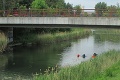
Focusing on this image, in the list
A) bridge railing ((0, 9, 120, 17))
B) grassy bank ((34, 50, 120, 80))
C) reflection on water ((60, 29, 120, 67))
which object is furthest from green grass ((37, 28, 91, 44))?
grassy bank ((34, 50, 120, 80))

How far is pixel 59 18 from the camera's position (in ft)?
119

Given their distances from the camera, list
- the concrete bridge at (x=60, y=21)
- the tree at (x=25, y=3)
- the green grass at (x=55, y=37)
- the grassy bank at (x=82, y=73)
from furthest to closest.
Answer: the tree at (x=25, y=3)
the green grass at (x=55, y=37)
the concrete bridge at (x=60, y=21)
the grassy bank at (x=82, y=73)

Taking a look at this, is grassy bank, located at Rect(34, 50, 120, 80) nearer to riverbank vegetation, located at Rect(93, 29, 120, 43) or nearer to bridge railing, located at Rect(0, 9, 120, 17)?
bridge railing, located at Rect(0, 9, 120, 17)

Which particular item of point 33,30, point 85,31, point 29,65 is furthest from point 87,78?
point 85,31

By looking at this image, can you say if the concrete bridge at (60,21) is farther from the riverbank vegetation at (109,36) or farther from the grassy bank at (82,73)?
the riverbank vegetation at (109,36)

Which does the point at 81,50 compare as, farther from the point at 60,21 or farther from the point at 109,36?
the point at 109,36

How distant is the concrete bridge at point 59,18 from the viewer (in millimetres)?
34469

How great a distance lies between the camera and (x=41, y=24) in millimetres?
37938

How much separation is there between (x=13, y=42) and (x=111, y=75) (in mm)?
34840

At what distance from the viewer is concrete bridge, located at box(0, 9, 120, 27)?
34.5m

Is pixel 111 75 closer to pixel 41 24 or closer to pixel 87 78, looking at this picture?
Answer: pixel 87 78

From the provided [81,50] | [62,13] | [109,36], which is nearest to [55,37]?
[81,50]

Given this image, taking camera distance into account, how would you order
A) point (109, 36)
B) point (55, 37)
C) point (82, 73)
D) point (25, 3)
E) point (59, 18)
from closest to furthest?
point (82, 73), point (59, 18), point (55, 37), point (25, 3), point (109, 36)

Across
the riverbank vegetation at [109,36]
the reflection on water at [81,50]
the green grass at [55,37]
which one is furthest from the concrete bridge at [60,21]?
the riverbank vegetation at [109,36]
